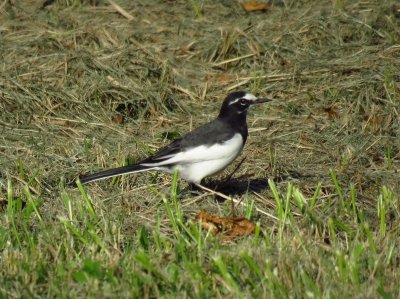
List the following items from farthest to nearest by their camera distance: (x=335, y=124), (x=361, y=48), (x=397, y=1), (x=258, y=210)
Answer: (x=397, y=1) → (x=361, y=48) → (x=335, y=124) → (x=258, y=210)

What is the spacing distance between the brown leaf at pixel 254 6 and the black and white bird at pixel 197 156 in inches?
150

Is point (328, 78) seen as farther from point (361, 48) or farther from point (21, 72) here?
point (21, 72)

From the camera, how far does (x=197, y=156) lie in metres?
7.38

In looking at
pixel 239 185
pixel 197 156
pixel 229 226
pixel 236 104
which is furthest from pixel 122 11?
pixel 229 226

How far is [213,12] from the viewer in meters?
11.2

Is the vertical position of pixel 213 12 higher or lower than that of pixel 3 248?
lower

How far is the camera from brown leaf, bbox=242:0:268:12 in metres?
11.1

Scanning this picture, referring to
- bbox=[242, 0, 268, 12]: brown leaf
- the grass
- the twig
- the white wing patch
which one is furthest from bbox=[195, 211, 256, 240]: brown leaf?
bbox=[242, 0, 268, 12]: brown leaf

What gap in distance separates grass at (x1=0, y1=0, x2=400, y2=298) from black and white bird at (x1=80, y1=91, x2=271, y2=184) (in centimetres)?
20

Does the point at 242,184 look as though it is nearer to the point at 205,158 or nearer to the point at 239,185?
the point at 239,185

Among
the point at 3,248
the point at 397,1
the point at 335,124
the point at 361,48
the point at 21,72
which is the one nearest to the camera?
the point at 3,248

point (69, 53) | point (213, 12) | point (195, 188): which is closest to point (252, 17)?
point (213, 12)

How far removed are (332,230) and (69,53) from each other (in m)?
4.44

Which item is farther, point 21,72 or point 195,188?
point 21,72
